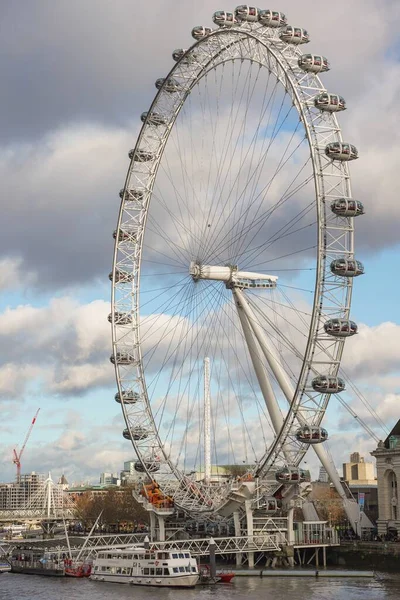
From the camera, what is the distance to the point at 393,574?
66562 mm

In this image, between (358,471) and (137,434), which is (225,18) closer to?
(137,434)

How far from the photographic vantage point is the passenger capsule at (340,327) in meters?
64.1

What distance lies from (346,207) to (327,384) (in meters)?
10.7

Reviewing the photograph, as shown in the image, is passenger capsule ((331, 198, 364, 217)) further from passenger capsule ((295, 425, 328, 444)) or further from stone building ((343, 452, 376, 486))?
stone building ((343, 452, 376, 486))

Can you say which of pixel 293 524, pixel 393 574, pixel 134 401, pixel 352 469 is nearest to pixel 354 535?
pixel 293 524

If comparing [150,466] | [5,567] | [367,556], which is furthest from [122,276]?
[367,556]

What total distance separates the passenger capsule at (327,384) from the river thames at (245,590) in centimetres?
1120

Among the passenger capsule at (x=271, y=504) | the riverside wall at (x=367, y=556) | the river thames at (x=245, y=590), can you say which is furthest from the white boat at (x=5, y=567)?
the riverside wall at (x=367, y=556)

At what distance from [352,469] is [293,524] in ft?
412

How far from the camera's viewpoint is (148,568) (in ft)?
214

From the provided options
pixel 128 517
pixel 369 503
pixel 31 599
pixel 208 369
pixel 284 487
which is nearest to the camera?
pixel 31 599

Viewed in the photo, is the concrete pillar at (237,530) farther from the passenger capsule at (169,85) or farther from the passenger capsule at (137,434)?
the passenger capsule at (169,85)

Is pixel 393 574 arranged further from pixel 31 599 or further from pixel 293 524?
pixel 31 599

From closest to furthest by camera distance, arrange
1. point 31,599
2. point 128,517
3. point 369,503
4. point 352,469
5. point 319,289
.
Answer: point 31,599, point 319,289, point 369,503, point 128,517, point 352,469
